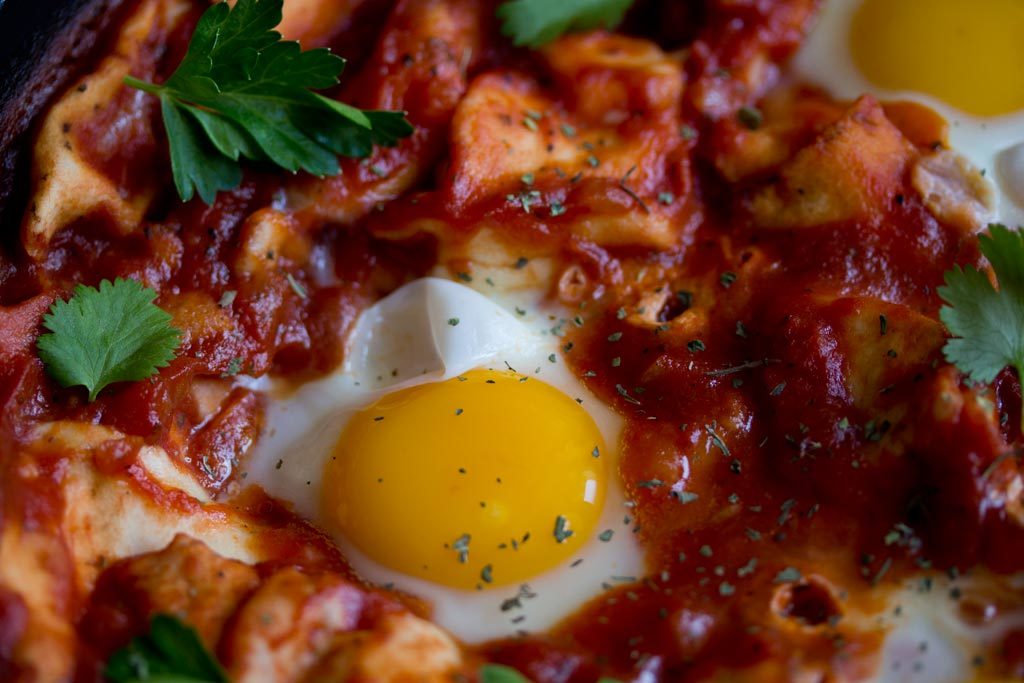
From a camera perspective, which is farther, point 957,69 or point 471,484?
point 957,69

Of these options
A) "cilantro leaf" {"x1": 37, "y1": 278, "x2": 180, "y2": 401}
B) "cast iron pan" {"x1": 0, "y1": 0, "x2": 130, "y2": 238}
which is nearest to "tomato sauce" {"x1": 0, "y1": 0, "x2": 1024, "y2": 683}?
"cilantro leaf" {"x1": 37, "y1": 278, "x2": 180, "y2": 401}

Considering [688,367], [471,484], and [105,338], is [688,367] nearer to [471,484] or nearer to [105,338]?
[471,484]

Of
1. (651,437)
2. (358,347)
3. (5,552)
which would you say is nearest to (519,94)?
(358,347)

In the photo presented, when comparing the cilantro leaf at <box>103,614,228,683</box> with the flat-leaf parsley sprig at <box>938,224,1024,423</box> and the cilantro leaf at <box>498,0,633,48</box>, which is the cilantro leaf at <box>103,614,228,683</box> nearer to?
the flat-leaf parsley sprig at <box>938,224,1024,423</box>

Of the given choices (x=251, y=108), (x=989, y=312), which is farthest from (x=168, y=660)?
(x=989, y=312)

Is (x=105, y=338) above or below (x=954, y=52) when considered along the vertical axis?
below
